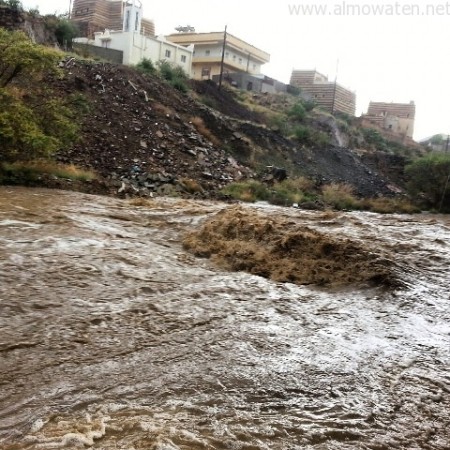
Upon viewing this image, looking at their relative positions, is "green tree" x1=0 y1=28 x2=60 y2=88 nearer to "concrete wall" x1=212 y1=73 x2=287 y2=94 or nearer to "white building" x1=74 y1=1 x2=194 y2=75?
"white building" x1=74 y1=1 x2=194 y2=75

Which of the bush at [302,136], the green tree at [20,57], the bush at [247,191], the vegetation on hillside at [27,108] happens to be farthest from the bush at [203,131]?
the green tree at [20,57]

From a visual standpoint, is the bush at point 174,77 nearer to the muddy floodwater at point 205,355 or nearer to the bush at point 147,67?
the bush at point 147,67

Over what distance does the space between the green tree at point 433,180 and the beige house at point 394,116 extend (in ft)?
93.0

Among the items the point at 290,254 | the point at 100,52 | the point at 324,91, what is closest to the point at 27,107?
the point at 290,254

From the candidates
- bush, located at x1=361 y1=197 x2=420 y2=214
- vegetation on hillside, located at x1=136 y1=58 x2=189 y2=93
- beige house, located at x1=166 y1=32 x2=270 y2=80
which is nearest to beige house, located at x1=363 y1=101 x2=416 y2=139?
beige house, located at x1=166 y1=32 x2=270 y2=80

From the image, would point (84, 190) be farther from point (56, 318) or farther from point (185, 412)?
→ point (185, 412)

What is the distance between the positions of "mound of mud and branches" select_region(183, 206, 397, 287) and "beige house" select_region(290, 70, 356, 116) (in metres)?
38.6

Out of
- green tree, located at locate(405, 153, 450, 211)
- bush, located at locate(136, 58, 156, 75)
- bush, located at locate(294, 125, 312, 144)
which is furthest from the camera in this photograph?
bush, located at locate(294, 125, 312, 144)

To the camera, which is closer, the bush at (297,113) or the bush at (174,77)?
the bush at (174,77)

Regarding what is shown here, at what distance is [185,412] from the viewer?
2.51 metres

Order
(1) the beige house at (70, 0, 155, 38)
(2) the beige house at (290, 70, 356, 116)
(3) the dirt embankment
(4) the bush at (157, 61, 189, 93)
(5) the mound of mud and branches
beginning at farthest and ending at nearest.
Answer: (2) the beige house at (290, 70, 356, 116) < (1) the beige house at (70, 0, 155, 38) < (4) the bush at (157, 61, 189, 93) < (3) the dirt embankment < (5) the mound of mud and branches

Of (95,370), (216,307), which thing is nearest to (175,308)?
(216,307)

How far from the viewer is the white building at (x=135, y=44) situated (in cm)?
2654

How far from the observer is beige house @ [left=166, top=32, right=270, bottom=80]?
1487 inches
